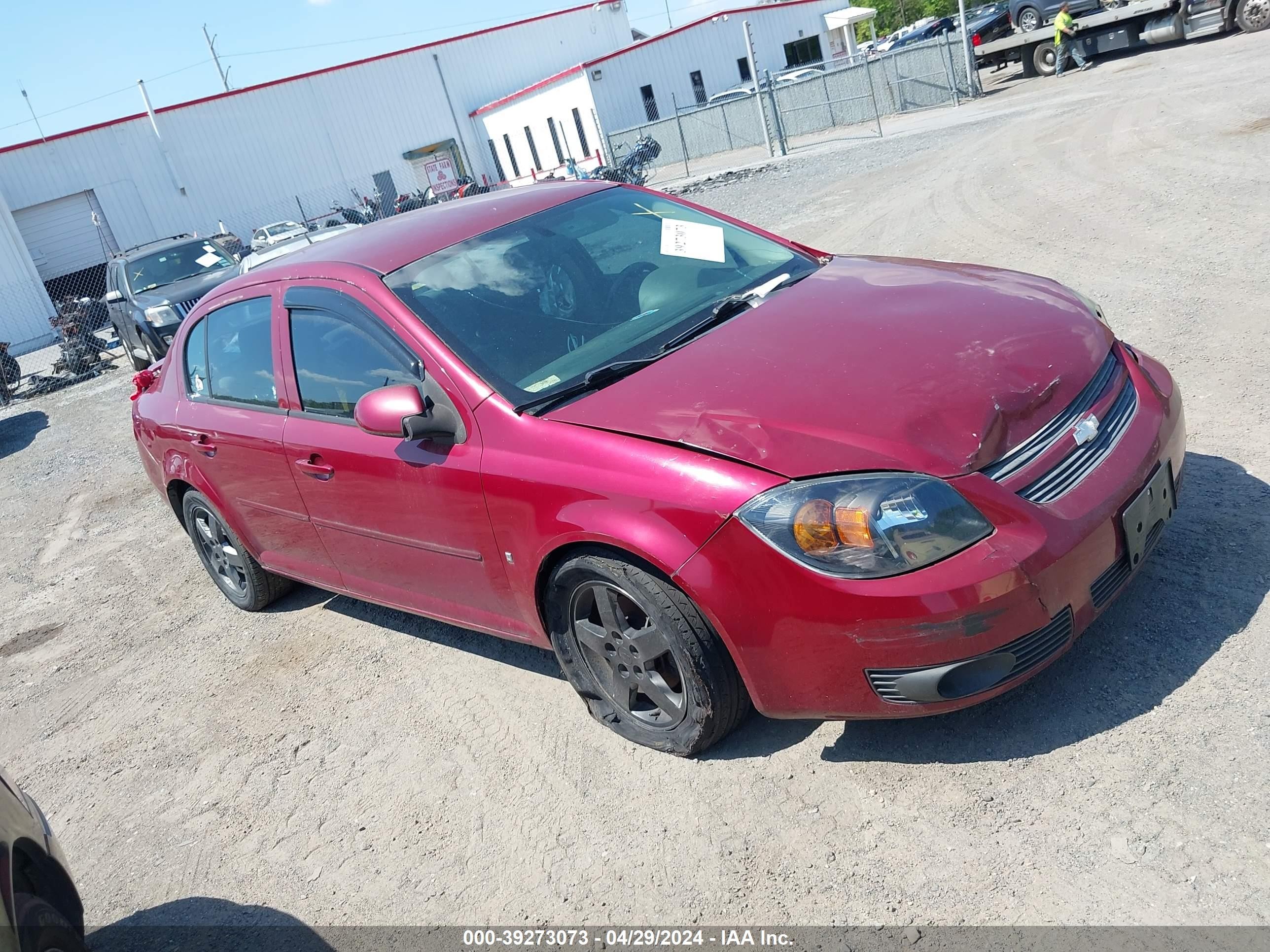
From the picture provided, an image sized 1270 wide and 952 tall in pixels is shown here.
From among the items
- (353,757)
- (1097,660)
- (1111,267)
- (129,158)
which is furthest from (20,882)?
(129,158)

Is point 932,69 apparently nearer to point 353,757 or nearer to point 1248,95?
point 1248,95

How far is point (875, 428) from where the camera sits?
9.53ft

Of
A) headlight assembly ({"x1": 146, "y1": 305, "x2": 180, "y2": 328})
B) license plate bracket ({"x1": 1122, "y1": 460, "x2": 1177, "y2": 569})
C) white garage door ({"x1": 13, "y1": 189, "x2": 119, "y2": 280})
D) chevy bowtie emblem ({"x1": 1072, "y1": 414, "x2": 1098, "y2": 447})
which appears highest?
white garage door ({"x1": 13, "y1": 189, "x2": 119, "y2": 280})

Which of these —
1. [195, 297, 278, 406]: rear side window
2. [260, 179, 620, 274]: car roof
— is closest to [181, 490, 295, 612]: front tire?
[195, 297, 278, 406]: rear side window

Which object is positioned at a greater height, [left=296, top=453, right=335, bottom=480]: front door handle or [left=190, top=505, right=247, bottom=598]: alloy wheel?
[left=296, top=453, right=335, bottom=480]: front door handle

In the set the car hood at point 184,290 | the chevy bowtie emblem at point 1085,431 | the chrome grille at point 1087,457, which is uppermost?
the car hood at point 184,290

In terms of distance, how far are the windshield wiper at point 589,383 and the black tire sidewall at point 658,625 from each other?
53cm

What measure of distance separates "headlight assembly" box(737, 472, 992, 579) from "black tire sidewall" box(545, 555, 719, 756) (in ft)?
1.57

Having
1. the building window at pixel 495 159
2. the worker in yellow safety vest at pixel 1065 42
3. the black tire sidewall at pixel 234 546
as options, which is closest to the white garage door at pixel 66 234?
the building window at pixel 495 159

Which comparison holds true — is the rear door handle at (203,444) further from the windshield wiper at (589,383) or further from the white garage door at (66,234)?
the white garage door at (66,234)

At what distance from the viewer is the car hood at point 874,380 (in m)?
2.89

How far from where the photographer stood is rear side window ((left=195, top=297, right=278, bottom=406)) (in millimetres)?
4574

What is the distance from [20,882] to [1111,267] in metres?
7.18

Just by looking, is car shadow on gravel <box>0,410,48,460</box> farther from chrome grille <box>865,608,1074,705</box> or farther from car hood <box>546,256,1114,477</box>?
chrome grille <box>865,608,1074,705</box>
